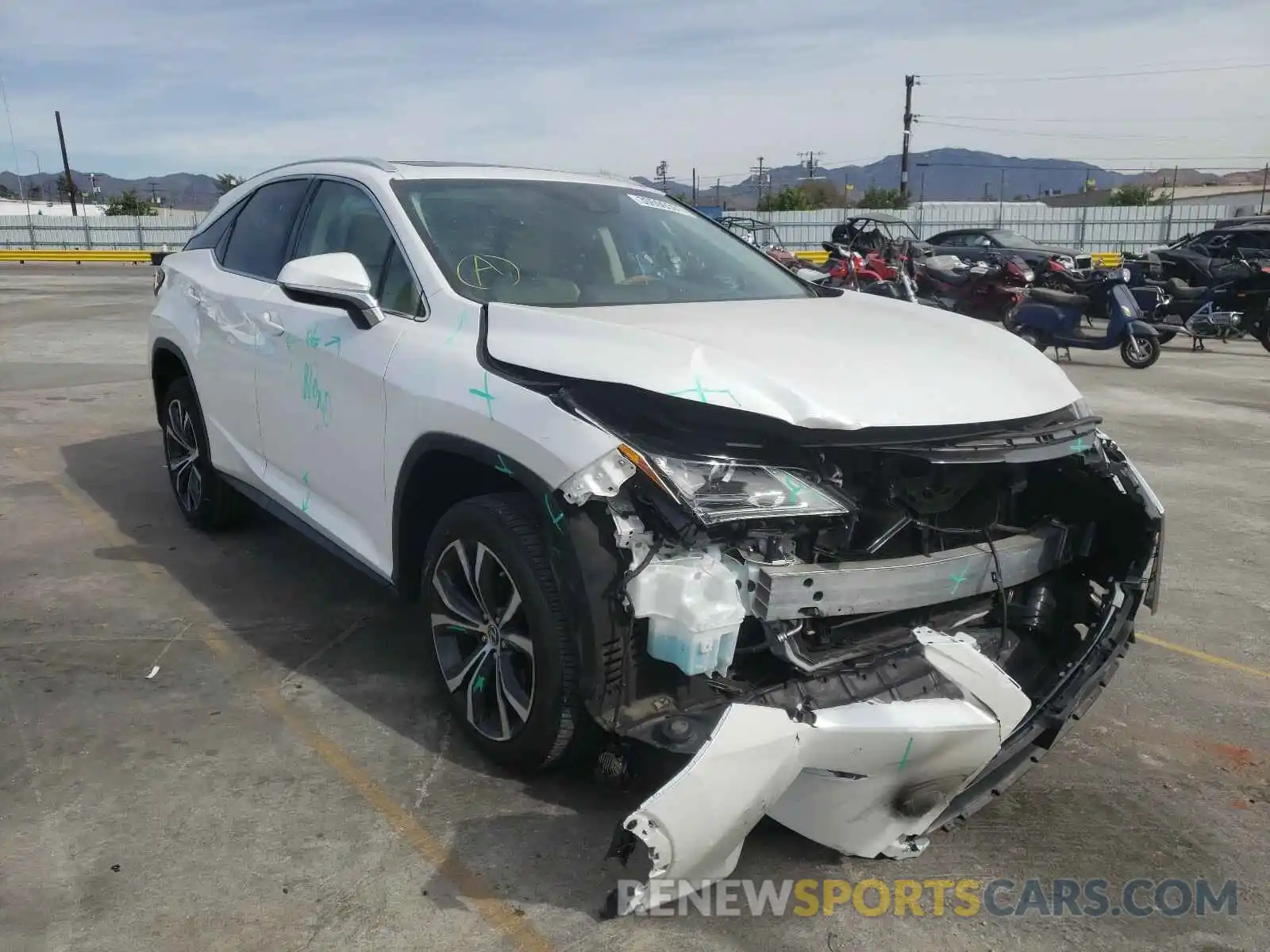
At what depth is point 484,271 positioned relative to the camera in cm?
361

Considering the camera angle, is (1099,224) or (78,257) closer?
(1099,224)

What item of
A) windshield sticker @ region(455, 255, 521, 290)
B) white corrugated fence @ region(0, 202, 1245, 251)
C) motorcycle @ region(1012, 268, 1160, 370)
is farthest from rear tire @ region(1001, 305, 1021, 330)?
white corrugated fence @ region(0, 202, 1245, 251)

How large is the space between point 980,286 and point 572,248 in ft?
43.8

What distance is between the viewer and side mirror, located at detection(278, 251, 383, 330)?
3.47 m

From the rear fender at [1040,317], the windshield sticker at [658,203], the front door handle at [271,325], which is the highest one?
the windshield sticker at [658,203]

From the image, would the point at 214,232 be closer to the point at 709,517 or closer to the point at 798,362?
the point at 798,362

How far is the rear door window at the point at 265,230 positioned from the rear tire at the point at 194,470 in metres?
0.76

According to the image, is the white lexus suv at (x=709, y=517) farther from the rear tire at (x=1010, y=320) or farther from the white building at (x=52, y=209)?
the white building at (x=52, y=209)

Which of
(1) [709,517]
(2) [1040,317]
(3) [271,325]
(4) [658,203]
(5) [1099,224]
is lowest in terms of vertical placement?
(2) [1040,317]

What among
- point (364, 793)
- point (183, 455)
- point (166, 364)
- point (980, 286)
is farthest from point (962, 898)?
point (980, 286)

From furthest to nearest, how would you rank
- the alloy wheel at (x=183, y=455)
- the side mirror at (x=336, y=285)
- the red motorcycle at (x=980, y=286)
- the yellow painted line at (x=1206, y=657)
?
the red motorcycle at (x=980, y=286)
the alloy wheel at (x=183, y=455)
the yellow painted line at (x=1206, y=657)
the side mirror at (x=336, y=285)

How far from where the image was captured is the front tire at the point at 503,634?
2834 mm

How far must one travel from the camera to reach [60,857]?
284 cm

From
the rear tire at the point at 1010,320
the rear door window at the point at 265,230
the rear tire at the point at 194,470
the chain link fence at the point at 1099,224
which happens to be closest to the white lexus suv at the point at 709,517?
the rear door window at the point at 265,230
